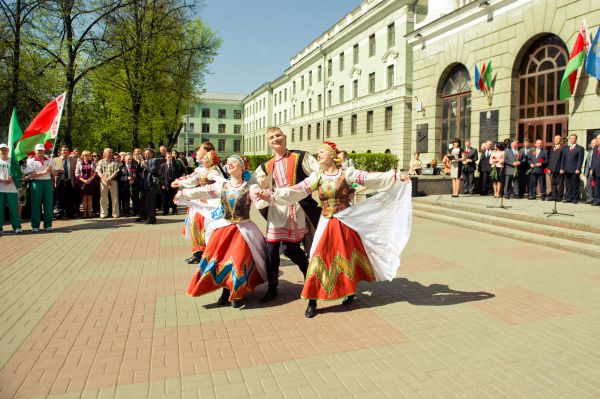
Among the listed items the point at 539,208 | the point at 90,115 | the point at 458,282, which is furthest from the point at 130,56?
the point at 458,282

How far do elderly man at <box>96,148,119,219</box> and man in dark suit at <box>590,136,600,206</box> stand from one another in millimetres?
13761

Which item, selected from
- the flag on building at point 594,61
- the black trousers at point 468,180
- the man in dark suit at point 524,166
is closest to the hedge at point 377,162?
the black trousers at point 468,180

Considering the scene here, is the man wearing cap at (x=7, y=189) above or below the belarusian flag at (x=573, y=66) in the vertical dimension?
below

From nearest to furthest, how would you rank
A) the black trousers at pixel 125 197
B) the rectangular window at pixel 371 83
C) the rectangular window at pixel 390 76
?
1. the black trousers at pixel 125 197
2. the rectangular window at pixel 390 76
3. the rectangular window at pixel 371 83

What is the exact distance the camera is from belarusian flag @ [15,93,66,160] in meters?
11.6

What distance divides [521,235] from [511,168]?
5326 millimetres

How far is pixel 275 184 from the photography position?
6.05 meters

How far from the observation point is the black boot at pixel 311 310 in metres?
5.19

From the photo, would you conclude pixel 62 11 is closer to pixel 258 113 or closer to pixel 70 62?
pixel 70 62

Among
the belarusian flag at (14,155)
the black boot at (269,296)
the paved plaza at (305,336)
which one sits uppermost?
the belarusian flag at (14,155)

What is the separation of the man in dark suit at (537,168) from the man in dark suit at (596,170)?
5.35 ft

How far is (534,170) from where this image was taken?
1419 centimetres

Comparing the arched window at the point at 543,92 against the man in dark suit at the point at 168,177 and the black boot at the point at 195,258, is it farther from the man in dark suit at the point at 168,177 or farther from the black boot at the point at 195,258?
the black boot at the point at 195,258

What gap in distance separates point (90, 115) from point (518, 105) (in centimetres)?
2802
